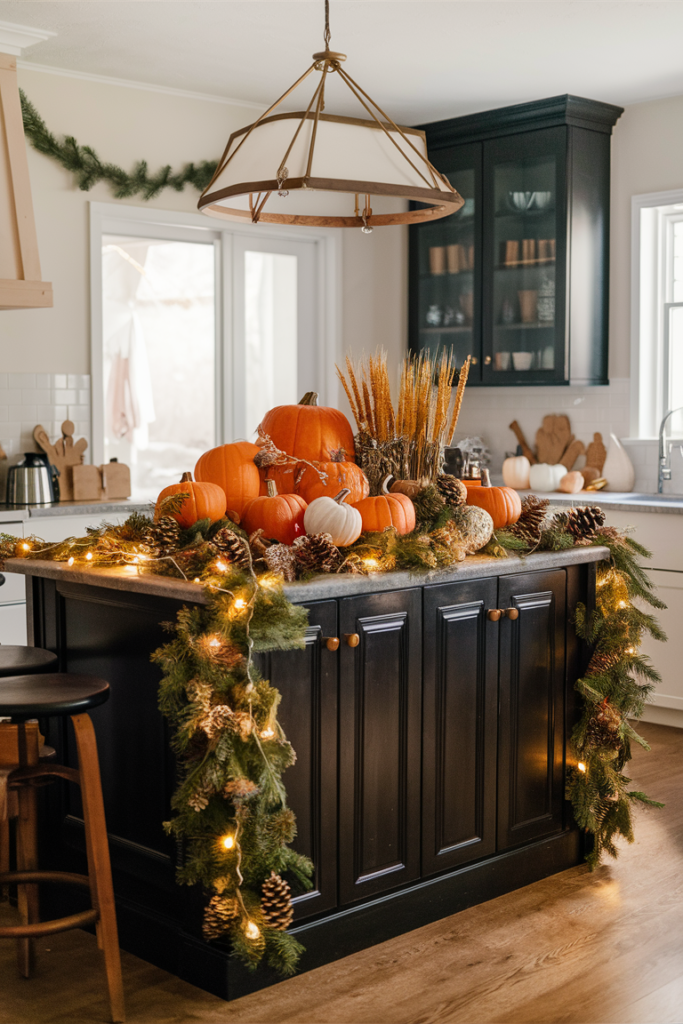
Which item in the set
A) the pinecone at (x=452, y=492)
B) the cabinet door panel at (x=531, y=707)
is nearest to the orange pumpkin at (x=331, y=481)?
the pinecone at (x=452, y=492)

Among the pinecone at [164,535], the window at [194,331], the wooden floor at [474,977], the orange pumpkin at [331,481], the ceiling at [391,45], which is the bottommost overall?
the wooden floor at [474,977]

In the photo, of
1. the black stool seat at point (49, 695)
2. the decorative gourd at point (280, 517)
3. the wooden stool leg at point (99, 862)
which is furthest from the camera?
the decorative gourd at point (280, 517)

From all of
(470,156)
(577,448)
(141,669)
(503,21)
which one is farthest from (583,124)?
(141,669)

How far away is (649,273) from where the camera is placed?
550 cm

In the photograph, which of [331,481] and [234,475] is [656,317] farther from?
[234,475]

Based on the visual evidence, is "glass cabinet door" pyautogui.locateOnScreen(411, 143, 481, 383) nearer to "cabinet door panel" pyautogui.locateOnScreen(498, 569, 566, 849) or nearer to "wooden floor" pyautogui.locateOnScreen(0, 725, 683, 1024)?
"cabinet door panel" pyautogui.locateOnScreen(498, 569, 566, 849)

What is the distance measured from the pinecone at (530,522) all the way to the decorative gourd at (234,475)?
0.76m

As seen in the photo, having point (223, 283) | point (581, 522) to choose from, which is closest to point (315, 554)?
point (581, 522)

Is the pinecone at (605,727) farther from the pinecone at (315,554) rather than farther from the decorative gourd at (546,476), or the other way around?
the decorative gourd at (546,476)

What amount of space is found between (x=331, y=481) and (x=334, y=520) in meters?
0.25

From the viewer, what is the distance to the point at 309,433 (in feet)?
9.89

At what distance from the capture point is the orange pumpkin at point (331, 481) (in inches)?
112

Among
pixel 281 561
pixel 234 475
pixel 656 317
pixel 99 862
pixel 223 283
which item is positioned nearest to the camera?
pixel 99 862

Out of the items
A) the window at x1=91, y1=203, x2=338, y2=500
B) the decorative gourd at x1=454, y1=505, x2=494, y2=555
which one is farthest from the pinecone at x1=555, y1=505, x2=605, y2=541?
the window at x1=91, y1=203, x2=338, y2=500
